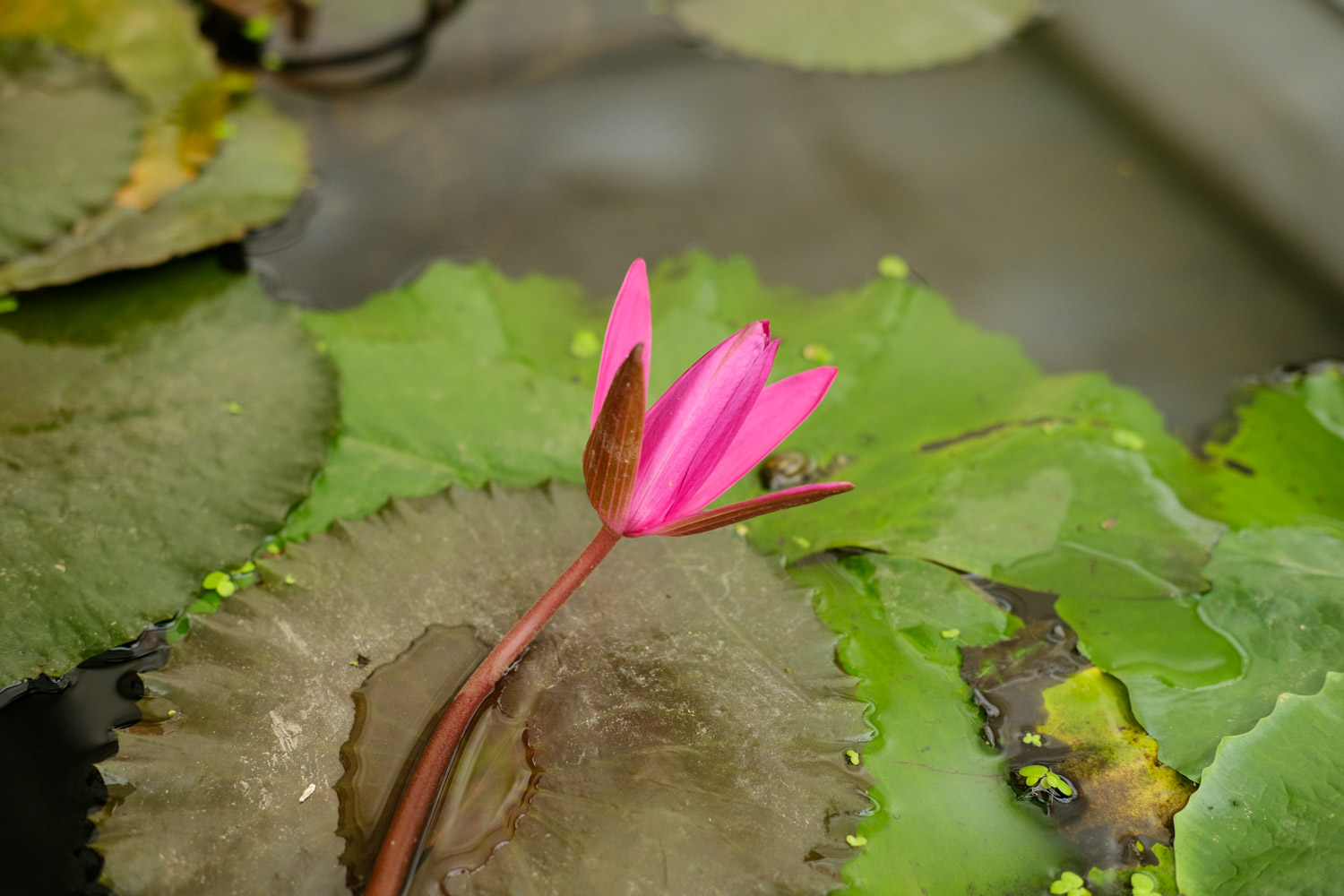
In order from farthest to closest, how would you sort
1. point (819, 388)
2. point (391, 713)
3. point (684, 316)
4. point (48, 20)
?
point (48, 20), point (684, 316), point (391, 713), point (819, 388)

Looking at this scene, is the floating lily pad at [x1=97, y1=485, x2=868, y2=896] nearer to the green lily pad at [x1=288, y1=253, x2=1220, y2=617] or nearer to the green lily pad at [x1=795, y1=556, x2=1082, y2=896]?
the green lily pad at [x1=795, y1=556, x2=1082, y2=896]

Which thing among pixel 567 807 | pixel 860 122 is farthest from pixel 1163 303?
pixel 567 807

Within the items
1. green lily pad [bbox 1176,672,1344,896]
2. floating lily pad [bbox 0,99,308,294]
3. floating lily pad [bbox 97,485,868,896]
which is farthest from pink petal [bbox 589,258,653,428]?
floating lily pad [bbox 0,99,308,294]

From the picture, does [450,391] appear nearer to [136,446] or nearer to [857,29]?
[136,446]

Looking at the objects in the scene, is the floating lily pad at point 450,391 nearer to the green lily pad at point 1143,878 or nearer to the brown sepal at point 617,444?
the brown sepal at point 617,444

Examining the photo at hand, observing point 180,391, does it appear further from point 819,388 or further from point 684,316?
point 819,388

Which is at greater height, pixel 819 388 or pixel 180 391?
pixel 819 388

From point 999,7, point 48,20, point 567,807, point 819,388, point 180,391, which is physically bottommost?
point 567,807
